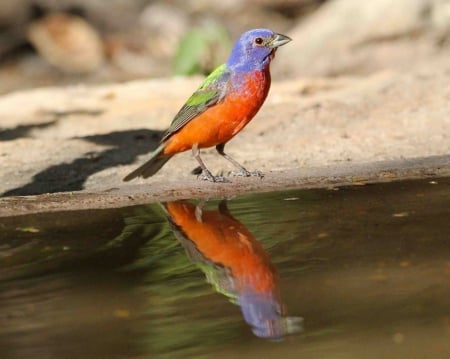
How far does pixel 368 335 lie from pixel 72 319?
1.34 m

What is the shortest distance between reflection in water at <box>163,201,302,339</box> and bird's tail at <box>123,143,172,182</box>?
107cm

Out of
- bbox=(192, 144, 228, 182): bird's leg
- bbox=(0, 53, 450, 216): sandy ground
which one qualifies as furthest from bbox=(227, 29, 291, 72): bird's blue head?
bbox=(0, 53, 450, 216): sandy ground

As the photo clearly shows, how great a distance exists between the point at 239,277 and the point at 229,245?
0.65 meters

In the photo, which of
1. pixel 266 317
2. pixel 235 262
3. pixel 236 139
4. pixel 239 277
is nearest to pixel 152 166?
pixel 236 139

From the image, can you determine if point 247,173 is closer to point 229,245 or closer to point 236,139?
point 229,245

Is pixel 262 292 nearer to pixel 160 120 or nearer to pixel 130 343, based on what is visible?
pixel 130 343

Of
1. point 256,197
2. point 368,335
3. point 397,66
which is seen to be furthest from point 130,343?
point 397,66

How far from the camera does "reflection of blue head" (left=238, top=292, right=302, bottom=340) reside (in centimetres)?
448

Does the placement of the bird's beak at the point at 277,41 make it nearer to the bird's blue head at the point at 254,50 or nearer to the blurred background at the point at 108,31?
the bird's blue head at the point at 254,50

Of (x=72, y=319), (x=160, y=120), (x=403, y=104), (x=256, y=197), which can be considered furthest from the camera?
(x=160, y=120)

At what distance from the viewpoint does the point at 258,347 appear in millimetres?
4316

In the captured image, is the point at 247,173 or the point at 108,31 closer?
the point at 247,173

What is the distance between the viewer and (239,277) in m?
5.31

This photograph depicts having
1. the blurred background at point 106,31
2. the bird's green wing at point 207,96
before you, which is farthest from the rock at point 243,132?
the blurred background at point 106,31
